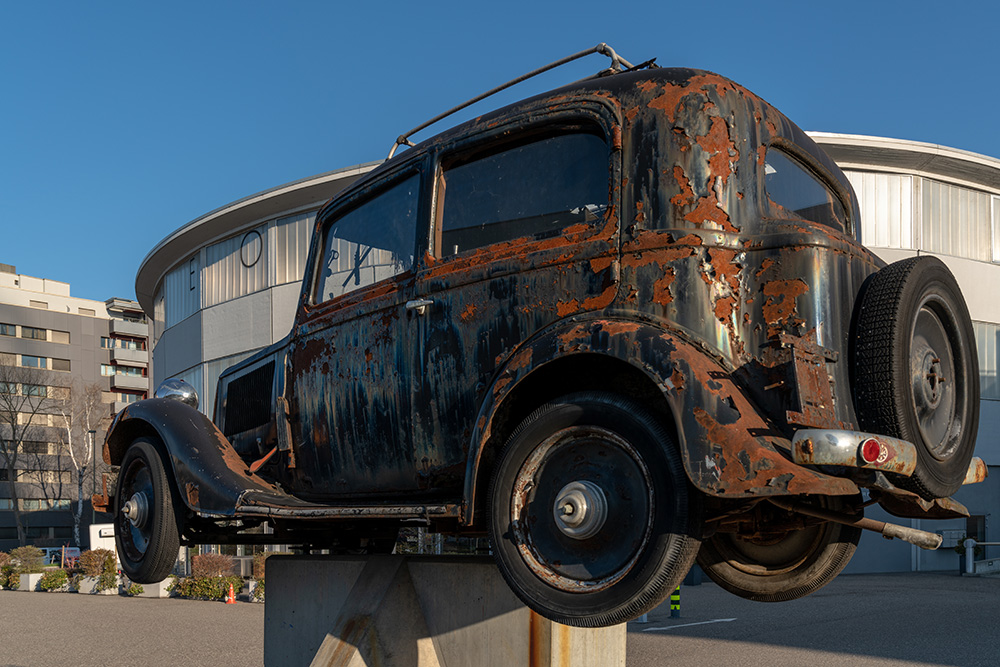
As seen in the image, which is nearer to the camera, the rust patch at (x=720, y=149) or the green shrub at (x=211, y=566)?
the rust patch at (x=720, y=149)

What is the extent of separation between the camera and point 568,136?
158 inches

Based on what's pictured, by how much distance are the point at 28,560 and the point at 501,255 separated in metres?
31.3

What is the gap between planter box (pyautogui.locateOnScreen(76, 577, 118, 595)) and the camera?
1036 inches

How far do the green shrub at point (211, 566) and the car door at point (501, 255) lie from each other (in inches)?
865

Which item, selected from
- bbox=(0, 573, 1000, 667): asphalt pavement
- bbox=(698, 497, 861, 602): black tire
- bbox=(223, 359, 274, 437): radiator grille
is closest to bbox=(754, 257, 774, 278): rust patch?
bbox=(698, 497, 861, 602): black tire

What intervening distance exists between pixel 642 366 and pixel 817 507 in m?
0.97

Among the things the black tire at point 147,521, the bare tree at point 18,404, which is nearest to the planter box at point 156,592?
the black tire at point 147,521

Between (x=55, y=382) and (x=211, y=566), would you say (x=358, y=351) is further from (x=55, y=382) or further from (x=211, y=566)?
(x=55, y=382)

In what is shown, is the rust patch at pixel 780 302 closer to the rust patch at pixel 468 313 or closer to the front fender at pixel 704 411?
the front fender at pixel 704 411

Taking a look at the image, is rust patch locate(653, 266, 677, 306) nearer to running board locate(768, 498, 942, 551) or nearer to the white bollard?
running board locate(768, 498, 942, 551)

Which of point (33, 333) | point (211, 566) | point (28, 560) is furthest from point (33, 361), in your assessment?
point (211, 566)

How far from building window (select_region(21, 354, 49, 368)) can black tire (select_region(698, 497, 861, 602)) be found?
82359 mm

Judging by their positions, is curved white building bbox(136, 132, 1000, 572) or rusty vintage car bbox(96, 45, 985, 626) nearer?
rusty vintage car bbox(96, 45, 985, 626)

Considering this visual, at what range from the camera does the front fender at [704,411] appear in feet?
9.86
